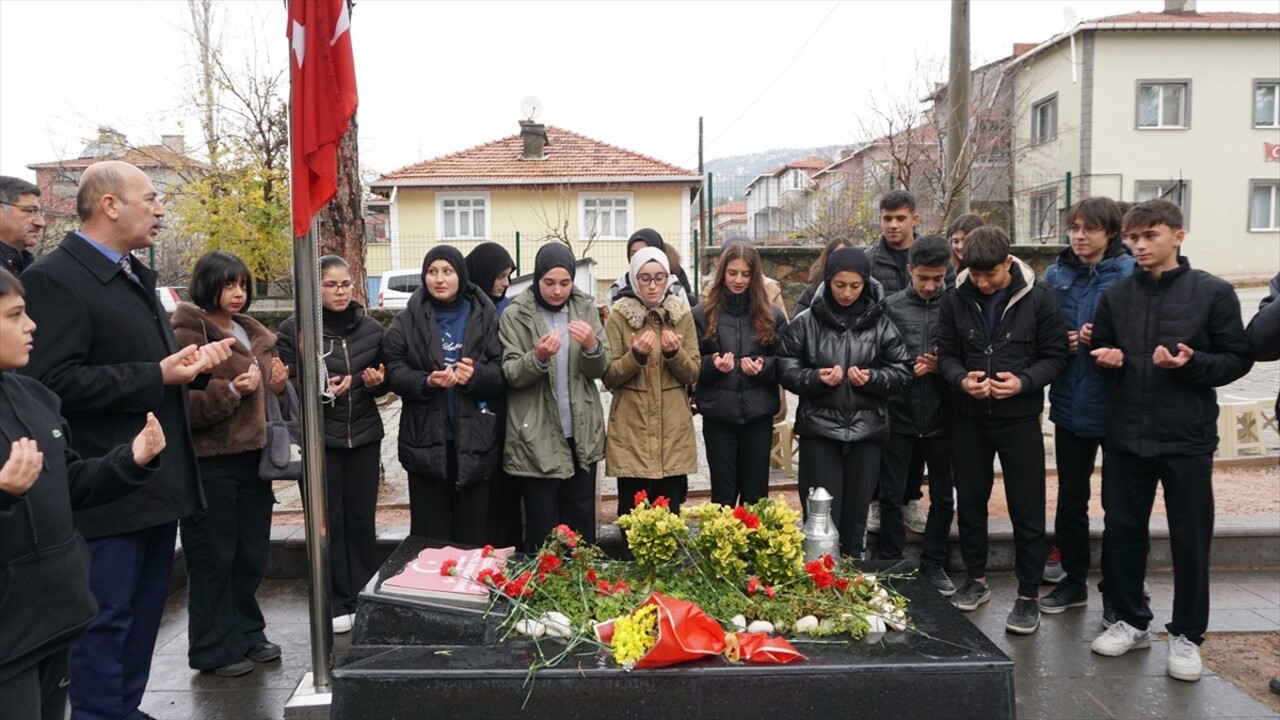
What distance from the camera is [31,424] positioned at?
2561mm

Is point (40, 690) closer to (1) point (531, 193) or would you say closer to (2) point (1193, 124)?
(1) point (531, 193)

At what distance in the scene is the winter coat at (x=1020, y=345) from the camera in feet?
15.3

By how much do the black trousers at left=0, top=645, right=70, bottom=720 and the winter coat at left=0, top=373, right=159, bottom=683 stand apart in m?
0.04

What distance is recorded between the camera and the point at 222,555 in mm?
4246

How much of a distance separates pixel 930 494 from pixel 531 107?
2124 cm

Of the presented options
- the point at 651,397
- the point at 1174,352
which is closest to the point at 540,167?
the point at 651,397

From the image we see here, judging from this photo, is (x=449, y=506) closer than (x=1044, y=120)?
Yes

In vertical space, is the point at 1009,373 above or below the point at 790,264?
below

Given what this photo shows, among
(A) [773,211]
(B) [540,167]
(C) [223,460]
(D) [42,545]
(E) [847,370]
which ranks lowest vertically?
(C) [223,460]

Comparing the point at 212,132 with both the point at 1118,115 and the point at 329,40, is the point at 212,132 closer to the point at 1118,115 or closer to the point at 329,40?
the point at 329,40

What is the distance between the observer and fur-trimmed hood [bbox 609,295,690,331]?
4.95 m

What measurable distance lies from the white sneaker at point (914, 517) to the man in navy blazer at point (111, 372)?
4.33 meters

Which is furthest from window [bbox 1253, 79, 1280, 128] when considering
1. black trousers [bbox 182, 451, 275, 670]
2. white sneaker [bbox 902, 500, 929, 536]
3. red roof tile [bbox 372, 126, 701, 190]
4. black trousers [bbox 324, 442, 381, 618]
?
black trousers [bbox 182, 451, 275, 670]

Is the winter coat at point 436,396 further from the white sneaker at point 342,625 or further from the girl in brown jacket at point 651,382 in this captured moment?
the white sneaker at point 342,625
